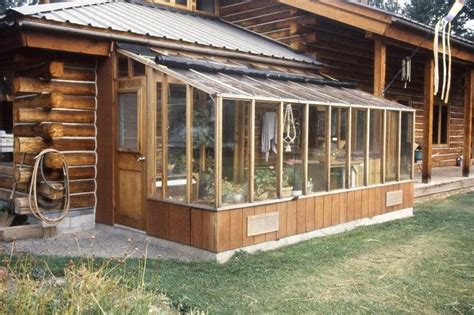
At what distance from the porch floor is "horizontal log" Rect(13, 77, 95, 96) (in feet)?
22.9

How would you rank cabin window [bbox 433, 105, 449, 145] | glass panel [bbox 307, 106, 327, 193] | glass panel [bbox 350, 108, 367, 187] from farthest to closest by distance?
cabin window [bbox 433, 105, 449, 145] → glass panel [bbox 350, 108, 367, 187] → glass panel [bbox 307, 106, 327, 193]

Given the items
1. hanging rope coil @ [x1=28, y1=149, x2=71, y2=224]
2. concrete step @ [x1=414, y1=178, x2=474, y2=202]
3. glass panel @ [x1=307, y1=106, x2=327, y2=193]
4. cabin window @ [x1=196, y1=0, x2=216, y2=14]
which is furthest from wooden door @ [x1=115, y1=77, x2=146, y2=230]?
concrete step @ [x1=414, y1=178, x2=474, y2=202]

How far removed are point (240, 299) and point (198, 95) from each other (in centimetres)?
266

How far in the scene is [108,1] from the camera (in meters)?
9.75

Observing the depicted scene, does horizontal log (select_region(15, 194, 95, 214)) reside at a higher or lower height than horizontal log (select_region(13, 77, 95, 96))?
lower

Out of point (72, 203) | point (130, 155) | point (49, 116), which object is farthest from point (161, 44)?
point (72, 203)

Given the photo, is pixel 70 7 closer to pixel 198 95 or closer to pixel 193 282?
pixel 198 95

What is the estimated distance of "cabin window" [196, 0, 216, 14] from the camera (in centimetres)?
1237

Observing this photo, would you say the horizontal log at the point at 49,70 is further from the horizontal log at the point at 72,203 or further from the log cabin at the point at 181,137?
the horizontal log at the point at 72,203

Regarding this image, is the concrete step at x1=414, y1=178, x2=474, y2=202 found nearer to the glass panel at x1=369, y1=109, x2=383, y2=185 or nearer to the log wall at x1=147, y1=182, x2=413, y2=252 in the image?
the glass panel at x1=369, y1=109, x2=383, y2=185

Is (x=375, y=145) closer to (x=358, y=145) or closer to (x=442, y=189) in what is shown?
(x=358, y=145)

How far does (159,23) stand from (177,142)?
134 inches

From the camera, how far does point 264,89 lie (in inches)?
285

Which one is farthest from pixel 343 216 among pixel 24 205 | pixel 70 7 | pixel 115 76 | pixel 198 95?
pixel 70 7
